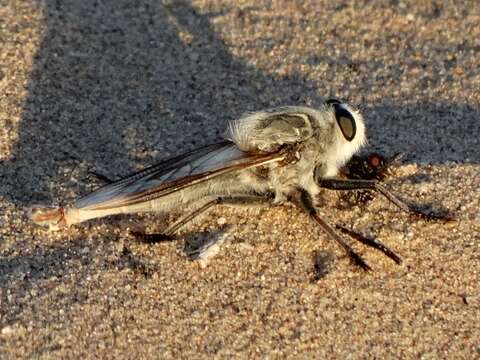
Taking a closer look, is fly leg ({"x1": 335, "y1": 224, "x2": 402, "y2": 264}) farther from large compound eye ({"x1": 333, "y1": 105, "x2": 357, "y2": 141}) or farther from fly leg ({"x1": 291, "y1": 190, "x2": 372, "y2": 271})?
large compound eye ({"x1": 333, "y1": 105, "x2": 357, "y2": 141})

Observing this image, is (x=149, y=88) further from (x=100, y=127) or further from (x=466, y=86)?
(x=466, y=86)

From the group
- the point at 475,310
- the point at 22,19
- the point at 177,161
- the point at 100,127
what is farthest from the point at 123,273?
the point at 22,19

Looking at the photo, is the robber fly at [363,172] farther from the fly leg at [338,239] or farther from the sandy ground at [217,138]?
the fly leg at [338,239]

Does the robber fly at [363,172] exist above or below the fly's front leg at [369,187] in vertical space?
below

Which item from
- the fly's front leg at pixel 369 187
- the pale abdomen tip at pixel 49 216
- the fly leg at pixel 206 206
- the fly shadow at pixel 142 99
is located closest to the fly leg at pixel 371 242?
the fly's front leg at pixel 369 187

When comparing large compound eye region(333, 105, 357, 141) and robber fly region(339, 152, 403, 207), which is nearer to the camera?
large compound eye region(333, 105, 357, 141)

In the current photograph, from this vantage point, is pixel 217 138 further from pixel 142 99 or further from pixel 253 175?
pixel 253 175

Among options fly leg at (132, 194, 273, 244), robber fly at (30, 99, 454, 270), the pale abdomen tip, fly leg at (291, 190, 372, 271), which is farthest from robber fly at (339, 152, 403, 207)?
the pale abdomen tip
